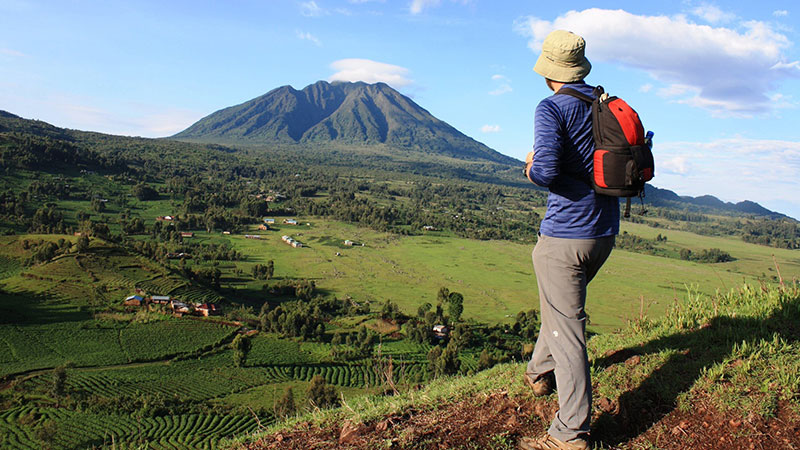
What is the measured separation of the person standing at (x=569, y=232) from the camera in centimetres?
304

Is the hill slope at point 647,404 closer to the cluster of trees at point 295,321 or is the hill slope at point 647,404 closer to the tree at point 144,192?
the cluster of trees at point 295,321

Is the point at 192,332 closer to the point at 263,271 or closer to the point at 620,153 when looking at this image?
the point at 263,271

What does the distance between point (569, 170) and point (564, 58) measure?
Result: 0.79 m

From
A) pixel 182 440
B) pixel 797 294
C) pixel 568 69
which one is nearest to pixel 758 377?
pixel 797 294

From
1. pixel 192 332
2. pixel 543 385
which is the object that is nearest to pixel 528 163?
pixel 543 385

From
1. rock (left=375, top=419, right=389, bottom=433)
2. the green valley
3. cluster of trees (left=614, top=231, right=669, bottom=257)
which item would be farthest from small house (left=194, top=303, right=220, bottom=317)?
cluster of trees (left=614, top=231, right=669, bottom=257)

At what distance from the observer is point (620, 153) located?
296cm

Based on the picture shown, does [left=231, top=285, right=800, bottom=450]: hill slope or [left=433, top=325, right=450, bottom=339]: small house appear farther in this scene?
[left=433, top=325, right=450, bottom=339]: small house

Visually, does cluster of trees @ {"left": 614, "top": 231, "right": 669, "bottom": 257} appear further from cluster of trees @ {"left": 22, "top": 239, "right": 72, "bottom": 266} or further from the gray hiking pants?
the gray hiking pants

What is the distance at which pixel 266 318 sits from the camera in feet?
138

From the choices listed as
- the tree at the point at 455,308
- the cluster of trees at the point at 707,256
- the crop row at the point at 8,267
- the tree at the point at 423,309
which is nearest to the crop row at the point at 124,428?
the tree at the point at 423,309

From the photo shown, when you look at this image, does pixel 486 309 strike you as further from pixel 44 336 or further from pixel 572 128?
pixel 572 128

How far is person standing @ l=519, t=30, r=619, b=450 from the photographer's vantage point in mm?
3035

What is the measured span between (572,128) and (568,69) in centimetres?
47
